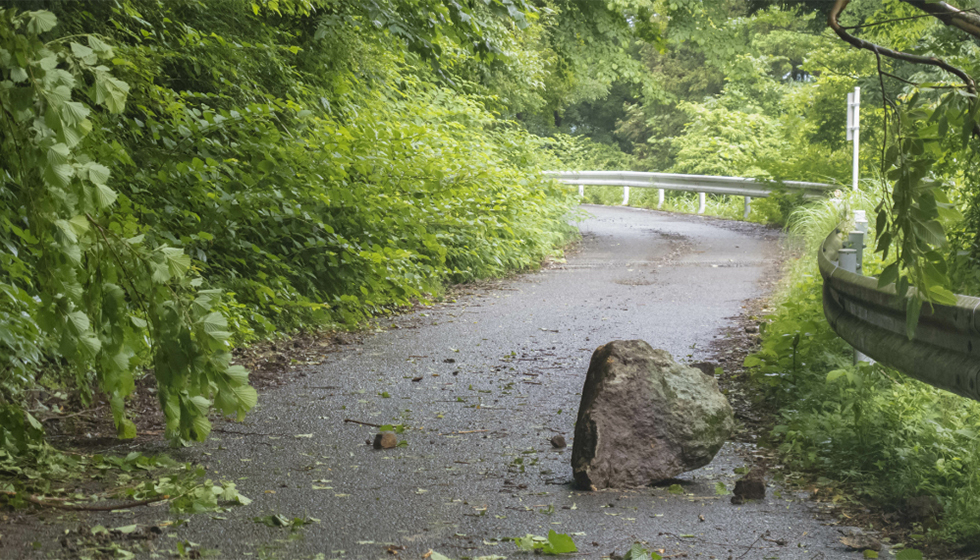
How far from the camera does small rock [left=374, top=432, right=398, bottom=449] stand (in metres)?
4.46

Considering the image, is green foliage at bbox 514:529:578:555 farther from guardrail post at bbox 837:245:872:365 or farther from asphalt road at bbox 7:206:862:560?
guardrail post at bbox 837:245:872:365

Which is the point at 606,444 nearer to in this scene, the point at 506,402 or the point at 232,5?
the point at 506,402

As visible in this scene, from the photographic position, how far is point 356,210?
7.68 meters

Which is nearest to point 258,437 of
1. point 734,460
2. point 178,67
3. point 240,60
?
point 734,460

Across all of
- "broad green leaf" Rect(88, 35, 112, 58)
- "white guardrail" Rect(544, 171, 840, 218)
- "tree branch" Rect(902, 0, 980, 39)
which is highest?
"tree branch" Rect(902, 0, 980, 39)

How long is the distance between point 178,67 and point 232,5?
31.5 inches

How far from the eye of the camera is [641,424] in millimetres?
3955

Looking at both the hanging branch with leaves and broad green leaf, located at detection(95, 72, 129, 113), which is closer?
broad green leaf, located at detection(95, 72, 129, 113)

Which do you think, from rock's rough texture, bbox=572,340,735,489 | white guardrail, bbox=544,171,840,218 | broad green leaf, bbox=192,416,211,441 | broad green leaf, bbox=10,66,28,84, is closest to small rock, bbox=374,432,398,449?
rock's rough texture, bbox=572,340,735,489

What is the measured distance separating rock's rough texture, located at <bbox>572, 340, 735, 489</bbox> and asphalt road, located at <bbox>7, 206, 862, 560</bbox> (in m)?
0.10

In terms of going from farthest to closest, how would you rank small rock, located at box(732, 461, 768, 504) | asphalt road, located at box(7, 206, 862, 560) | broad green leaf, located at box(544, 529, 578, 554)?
small rock, located at box(732, 461, 768, 504) → asphalt road, located at box(7, 206, 862, 560) → broad green leaf, located at box(544, 529, 578, 554)

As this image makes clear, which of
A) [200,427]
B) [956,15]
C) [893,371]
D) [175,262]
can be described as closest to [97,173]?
[175,262]

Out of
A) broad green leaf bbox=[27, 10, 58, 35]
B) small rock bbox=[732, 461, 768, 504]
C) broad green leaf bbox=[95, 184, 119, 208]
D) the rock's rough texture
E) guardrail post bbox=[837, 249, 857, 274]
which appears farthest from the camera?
guardrail post bbox=[837, 249, 857, 274]

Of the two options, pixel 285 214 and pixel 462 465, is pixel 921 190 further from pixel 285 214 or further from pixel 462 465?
pixel 285 214
